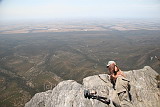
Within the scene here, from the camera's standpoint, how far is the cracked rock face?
54.5 feet


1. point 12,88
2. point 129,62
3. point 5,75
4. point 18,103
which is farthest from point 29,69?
point 129,62

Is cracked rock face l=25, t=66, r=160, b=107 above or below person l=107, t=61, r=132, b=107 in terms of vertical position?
below

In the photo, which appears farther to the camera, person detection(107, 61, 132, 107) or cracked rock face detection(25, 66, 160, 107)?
cracked rock face detection(25, 66, 160, 107)

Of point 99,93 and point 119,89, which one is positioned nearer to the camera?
point 119,89

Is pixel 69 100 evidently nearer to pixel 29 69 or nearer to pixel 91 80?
pixel 91 80

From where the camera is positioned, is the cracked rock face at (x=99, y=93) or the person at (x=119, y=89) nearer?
the person at (x=119, y=89)

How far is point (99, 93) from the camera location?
1688 centimetres

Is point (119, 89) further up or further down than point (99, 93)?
further up

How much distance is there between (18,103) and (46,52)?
122945mm

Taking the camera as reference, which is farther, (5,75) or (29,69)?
Result: (29,69)

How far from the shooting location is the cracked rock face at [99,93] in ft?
54.5

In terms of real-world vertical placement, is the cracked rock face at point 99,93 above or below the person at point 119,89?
below

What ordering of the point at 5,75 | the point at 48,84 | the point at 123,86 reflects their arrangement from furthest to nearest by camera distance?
→ the point at 5,75, the point at 48,84, the point at 123,86

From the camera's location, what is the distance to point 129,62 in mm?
145750
